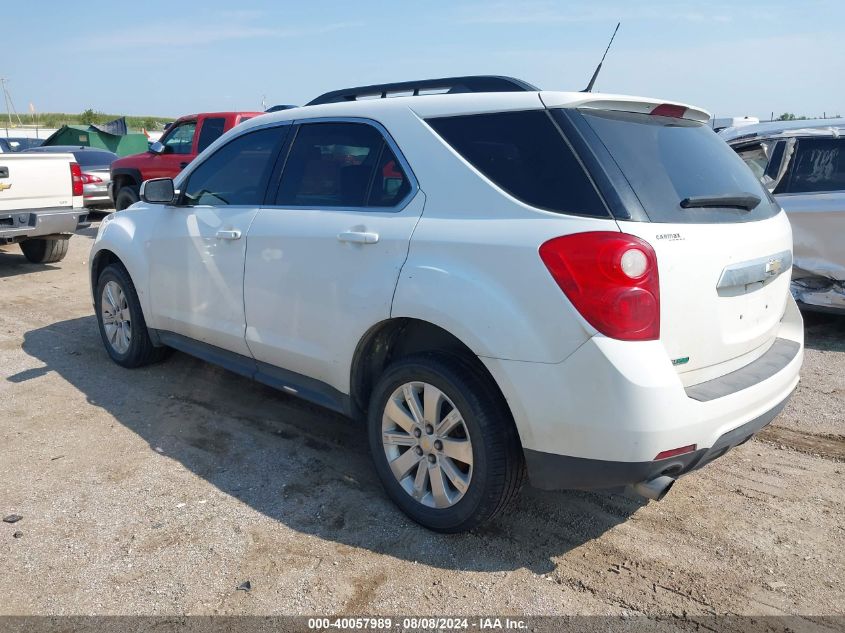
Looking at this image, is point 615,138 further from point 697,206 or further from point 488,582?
point 488,582

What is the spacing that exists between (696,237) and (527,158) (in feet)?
2.34

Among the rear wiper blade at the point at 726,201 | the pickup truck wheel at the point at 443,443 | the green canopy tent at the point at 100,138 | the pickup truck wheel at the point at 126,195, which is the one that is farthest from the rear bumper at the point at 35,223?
the green canopy tent at the point at 100,138

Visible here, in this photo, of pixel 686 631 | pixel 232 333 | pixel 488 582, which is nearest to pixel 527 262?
pixel 488 582

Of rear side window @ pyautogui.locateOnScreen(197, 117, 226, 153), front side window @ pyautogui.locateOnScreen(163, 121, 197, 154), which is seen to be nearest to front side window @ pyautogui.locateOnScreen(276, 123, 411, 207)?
rear side window @ pyautogui.locateOnScreen(197, 117, 226, 153)

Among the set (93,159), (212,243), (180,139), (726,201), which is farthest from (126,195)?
(726,201)

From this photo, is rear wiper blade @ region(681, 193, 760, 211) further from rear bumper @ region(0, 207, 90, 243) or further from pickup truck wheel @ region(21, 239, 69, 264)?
pickup truck wheel @ region(21, 239, 69, 264)

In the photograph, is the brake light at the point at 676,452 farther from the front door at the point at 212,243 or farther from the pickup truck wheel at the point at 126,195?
the pickup truck wheel at the point at 126,195

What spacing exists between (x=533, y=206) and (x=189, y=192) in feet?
9.01

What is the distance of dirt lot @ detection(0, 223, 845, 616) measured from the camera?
2.77 meters

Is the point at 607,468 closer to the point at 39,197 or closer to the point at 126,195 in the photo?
the point at 39,197

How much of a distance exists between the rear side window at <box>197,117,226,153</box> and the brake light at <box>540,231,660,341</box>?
30.2 ft

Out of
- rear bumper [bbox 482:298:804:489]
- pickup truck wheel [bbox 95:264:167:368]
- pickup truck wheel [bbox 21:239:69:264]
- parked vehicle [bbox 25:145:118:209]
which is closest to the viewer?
rear bumper [bbox 482:298:804:489]

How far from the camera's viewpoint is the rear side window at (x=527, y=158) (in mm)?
2688

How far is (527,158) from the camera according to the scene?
2.85m
